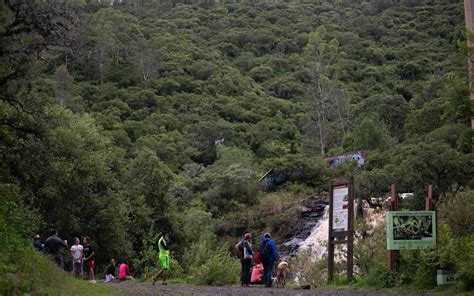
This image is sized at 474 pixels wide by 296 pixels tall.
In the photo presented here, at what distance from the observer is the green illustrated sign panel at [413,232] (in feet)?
46.5

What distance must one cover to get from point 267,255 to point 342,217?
266 centimetres

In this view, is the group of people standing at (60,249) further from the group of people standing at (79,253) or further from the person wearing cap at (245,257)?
the person wearing cap at (245,257)

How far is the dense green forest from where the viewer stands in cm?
1553

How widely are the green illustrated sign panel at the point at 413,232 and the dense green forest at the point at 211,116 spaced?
354 mm

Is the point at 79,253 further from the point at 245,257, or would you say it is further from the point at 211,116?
the point at 211,116

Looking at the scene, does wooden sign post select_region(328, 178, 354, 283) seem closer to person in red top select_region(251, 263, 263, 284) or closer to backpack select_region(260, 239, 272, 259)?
backpack select_region(260, 239, 272, 259)

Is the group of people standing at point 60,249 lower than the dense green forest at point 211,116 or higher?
lower

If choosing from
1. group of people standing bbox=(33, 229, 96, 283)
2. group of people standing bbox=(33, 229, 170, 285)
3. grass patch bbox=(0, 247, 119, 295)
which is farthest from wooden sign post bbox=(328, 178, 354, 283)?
group of people standing bbox=(33, 229, 96, 283)

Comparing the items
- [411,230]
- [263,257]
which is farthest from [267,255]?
[411,230]

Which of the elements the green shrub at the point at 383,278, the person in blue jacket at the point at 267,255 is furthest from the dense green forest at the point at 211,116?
the person in blue jacket at the point at 267,255

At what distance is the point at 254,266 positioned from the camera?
1959 centimetres

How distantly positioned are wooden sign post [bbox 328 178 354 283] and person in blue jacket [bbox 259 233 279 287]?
1.71 meters

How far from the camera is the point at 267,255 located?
60.5ft

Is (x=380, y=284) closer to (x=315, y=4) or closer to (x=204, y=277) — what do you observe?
(x=204, y=277)
